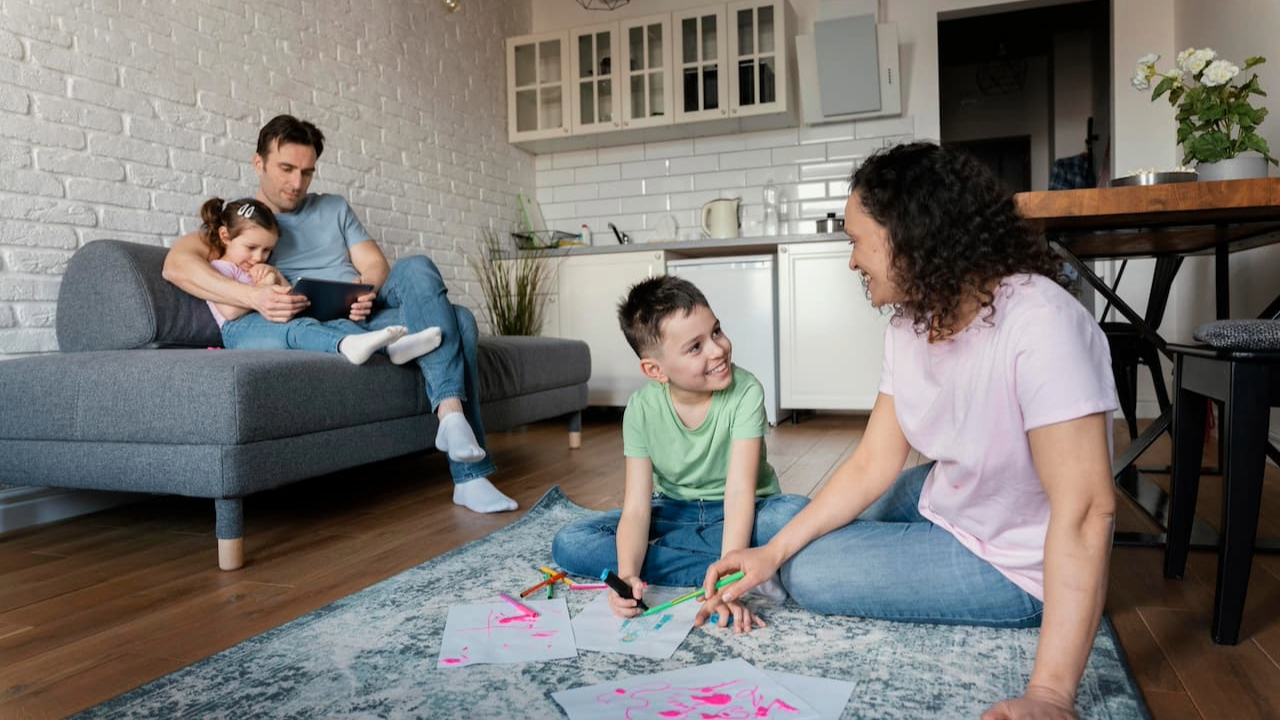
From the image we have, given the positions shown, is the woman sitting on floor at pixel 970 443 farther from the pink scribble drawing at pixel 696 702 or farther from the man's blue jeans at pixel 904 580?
the pink scribble drawing at pixel 696 702

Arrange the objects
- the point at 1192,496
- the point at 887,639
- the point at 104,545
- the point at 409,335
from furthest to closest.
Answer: the point at 409,335
the point at 104,545
the point at 1192,496
the point at 887,639

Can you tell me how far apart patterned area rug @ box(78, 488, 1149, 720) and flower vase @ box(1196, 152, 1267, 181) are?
1.18 m

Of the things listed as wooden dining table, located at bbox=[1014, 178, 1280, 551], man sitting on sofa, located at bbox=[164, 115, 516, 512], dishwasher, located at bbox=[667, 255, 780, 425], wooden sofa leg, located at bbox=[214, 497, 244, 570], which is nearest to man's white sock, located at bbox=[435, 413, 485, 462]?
man sitting on sofa, located at bbox=[164, 115, 516, 512]

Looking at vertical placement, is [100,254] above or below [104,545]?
above

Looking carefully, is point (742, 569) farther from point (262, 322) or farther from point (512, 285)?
point (512, 285)

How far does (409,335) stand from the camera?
8.02 ft

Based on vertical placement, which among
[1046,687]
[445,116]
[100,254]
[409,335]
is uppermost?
[445,116]

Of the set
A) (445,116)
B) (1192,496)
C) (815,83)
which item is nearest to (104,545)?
(1192,496)

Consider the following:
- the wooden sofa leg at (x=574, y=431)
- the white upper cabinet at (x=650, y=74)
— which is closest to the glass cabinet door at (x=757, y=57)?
the white upper cabinet at (x=650, y=74)

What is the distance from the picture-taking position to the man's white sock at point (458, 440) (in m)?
2.29

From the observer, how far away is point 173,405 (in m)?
1.84

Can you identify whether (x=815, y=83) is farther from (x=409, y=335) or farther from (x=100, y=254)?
(x=100, y=254)

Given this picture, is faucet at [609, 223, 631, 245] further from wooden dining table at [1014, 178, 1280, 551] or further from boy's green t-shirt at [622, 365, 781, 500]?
boy's green t-shirt at [622, 365, 781, 500]

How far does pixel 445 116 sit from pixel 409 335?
2.19 meters
